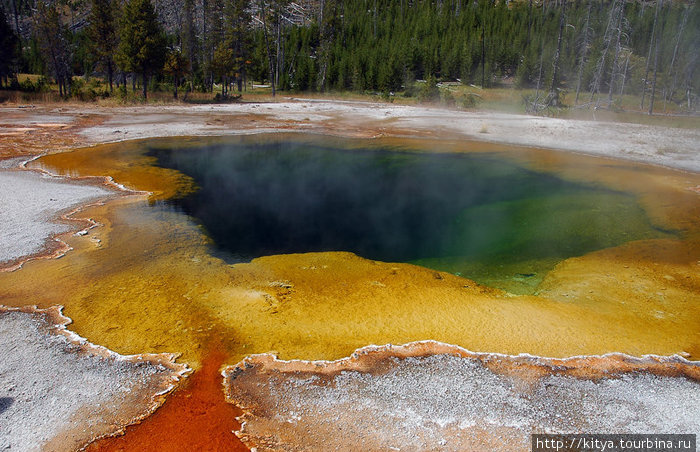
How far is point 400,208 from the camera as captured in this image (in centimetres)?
1367

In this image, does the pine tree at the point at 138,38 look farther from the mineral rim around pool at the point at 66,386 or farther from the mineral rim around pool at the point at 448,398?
the mineral rim around pool at the point at 448,398

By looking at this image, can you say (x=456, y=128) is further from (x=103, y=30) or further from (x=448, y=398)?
(x=103, y=30)

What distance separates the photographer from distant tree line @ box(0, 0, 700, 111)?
126ft

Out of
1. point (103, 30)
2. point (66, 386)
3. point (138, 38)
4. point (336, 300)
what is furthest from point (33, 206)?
point (103, 30)

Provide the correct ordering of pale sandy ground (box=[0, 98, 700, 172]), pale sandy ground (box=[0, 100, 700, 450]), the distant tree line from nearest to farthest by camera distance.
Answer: pale sandy ground (box=[0, 100, 700, 450])
pale sandy ground (box=[0, 98, 700, 172])
the distant tree line

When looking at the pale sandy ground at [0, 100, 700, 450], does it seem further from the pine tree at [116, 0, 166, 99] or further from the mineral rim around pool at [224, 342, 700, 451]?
the pine tree at [116, 0, 166, 99]

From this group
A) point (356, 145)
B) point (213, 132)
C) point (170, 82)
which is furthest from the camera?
point (170, 82)

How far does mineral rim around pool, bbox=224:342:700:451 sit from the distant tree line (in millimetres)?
32075

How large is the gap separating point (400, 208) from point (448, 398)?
8981 millimetres

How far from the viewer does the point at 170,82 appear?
51.5 meters

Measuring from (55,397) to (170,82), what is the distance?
2071 inches

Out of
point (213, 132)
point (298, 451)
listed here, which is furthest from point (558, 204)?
point (213, 132)

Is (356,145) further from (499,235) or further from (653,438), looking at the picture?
(653,438)

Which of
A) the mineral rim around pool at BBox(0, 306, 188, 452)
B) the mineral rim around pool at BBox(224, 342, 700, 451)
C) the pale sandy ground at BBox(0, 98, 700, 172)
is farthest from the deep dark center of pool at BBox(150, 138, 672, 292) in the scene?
the pale sandy ground at BBox(0, 98, 700, 172)
